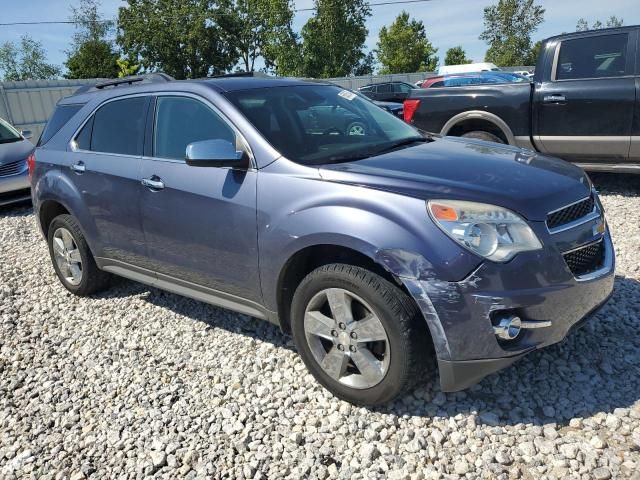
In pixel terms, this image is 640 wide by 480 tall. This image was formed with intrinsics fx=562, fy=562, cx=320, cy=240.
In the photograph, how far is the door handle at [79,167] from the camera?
428 centimetres

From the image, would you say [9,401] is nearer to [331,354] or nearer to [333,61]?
[331,354]

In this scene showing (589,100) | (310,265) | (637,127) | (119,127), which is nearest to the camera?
(310,265)

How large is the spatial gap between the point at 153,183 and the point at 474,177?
204 centimetres

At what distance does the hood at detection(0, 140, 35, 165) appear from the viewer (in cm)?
899

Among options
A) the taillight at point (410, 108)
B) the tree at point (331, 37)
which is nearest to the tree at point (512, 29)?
the tree at point (331, 37)

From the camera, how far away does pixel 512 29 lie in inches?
2266

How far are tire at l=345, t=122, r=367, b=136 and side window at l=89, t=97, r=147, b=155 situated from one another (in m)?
1.45

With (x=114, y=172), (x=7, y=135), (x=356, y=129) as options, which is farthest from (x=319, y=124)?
(x=7, y=135)

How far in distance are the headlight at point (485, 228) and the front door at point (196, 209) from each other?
1.10m

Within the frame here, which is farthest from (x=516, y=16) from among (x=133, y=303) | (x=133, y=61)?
(x=133, y=303)

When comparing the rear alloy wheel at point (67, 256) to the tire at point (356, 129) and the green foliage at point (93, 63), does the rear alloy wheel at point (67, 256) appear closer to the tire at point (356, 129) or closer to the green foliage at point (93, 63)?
the tire at point (356, 129)

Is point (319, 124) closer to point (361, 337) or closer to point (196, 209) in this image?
point (196, 209)

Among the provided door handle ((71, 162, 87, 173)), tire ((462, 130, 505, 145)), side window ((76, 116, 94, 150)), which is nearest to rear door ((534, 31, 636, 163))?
tire ((462, 130, 505, 145))

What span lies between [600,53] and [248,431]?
19.7 ft
